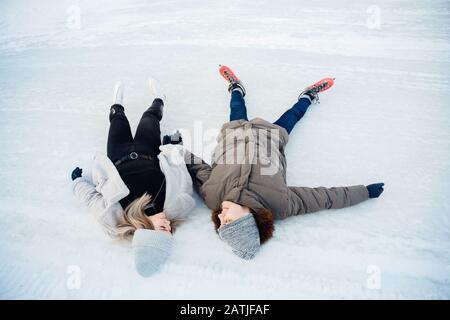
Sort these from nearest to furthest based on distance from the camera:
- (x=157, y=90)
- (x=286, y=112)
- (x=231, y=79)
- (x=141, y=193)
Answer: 1. (x=141, y=193)
2. (x=286, y=112)
3. (x=157, y=90)
4. (x=231, y=79)

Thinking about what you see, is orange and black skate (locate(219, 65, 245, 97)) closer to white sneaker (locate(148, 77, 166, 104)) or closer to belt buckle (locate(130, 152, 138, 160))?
white sneaker (locate(148, 77, 166, 104))

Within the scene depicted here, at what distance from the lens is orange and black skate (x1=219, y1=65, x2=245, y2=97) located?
2.14 meters

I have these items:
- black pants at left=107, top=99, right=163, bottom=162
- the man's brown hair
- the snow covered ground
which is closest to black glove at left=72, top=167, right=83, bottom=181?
the snow covered ground

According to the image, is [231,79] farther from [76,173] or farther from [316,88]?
[76,173]

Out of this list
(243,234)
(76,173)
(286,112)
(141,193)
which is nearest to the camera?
(243,234)

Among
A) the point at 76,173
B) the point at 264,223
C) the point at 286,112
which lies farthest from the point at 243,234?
the point at 76,173

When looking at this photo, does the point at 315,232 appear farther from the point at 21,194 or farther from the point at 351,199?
the point at 21,194

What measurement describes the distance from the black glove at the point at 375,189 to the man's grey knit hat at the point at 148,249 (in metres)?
1.14

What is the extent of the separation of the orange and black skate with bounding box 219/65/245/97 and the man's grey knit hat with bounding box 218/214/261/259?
1066mm

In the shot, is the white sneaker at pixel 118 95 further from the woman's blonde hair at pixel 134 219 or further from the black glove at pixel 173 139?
the woman's blonde hair at pixel 134 219

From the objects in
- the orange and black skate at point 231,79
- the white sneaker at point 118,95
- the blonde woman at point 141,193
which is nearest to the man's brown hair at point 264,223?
the blonde woman at point 141,193

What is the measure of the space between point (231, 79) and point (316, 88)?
0.62 meters

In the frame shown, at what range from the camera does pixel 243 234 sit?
1.41 m
